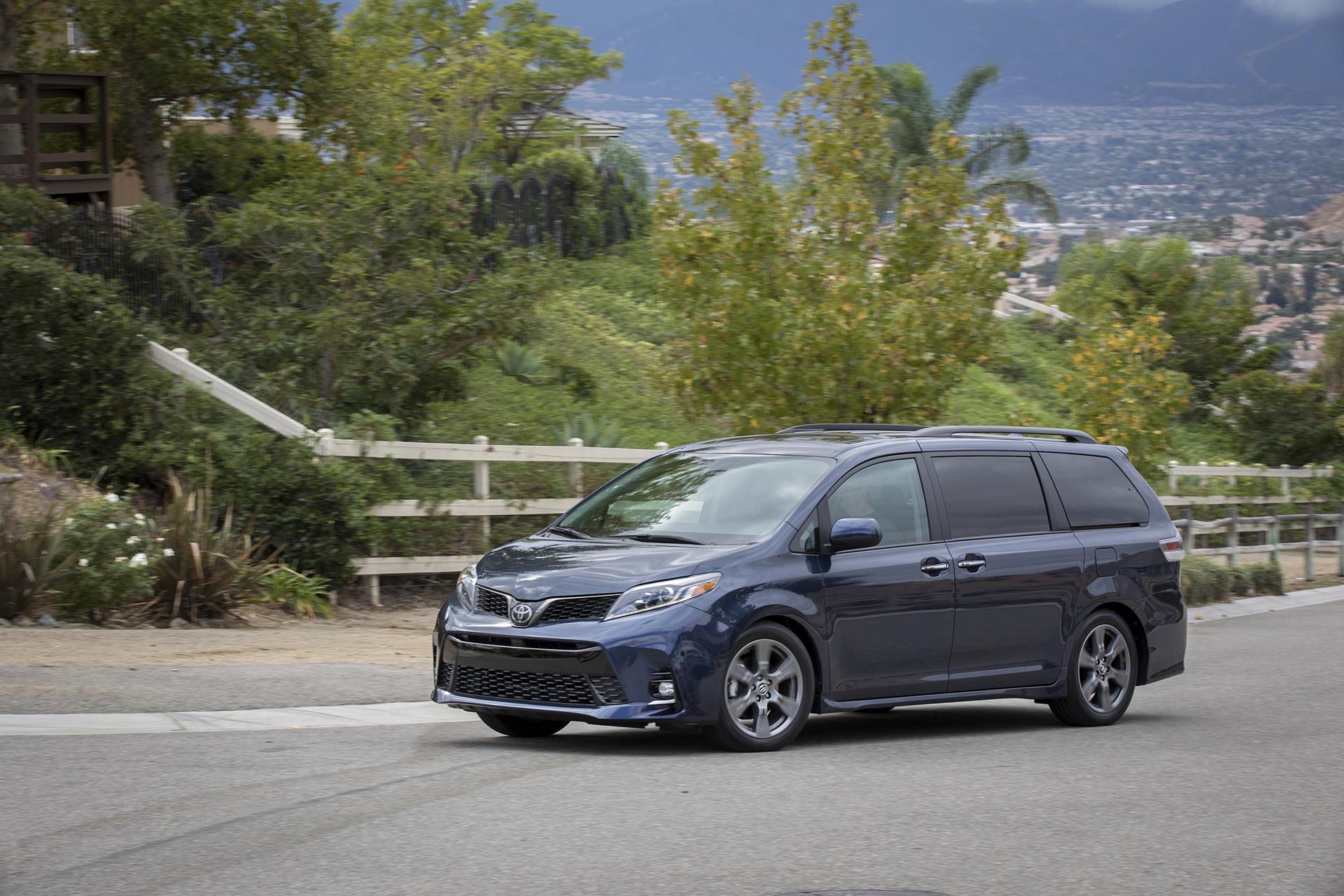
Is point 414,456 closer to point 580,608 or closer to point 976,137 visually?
point 580,608

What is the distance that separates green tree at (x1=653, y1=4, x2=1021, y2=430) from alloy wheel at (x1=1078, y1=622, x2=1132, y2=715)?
296 inches

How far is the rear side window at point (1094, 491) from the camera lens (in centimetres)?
1036

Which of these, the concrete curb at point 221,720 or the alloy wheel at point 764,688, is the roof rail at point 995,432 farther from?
the concrete curb at point 221,720

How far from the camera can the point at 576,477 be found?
58.0 ft

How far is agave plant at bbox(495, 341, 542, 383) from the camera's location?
79.2 ft

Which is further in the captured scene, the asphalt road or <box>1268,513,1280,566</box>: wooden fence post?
<box>1268,513,1280,566</box>: wooden fence post

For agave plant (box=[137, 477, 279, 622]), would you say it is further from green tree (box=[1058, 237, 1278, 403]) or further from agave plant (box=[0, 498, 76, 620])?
green tree (box=[1058, 237, 1278, 403])

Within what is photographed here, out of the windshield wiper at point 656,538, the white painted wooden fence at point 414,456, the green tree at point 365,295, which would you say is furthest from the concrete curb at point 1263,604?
the windshield wiper at point 656,538

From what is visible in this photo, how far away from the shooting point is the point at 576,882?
5766 millimetres

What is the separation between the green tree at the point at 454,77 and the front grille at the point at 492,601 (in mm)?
17547

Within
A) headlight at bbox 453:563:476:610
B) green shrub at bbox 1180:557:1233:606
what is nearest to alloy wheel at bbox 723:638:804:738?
headlight at bbox 453:563:476:610

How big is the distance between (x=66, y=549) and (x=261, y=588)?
1.72m

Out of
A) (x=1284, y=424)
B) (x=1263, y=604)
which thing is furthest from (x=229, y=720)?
(x=1284, y=424)

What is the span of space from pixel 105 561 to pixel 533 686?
19.4ft
